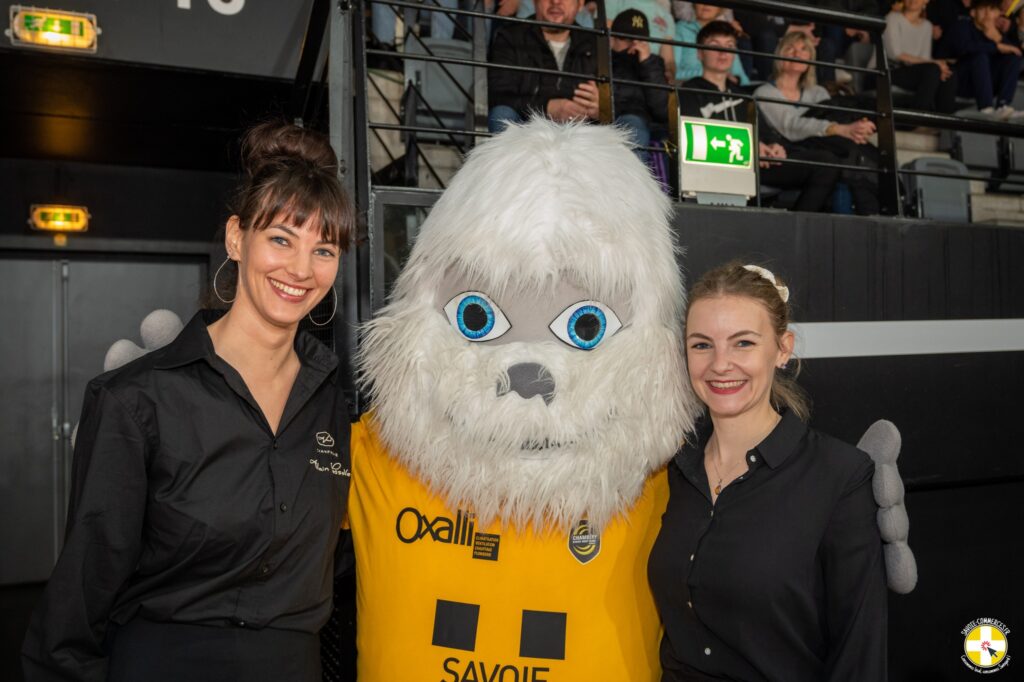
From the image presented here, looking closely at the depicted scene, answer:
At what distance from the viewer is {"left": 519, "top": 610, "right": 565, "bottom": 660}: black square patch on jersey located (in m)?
1.67

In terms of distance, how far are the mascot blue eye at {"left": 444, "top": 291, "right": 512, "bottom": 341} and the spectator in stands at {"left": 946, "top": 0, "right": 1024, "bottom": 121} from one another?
18.7 feet

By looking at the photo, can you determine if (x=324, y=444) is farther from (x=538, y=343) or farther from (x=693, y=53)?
(x=693, y=53)

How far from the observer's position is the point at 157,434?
1447 millimetres

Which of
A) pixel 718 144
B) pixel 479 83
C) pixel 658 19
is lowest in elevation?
pixel 718 144

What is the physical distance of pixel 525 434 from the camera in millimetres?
1604

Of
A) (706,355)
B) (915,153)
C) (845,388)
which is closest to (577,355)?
(706,355)

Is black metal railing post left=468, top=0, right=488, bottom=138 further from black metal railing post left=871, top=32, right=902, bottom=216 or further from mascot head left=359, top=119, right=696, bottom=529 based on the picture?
mascot head left=359, top=119, right=696, bottom=529

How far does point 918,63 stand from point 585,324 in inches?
208

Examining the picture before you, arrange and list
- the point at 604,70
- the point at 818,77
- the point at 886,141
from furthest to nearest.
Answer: the point at 818,77 < the point at 886,141 < the point at 604,70

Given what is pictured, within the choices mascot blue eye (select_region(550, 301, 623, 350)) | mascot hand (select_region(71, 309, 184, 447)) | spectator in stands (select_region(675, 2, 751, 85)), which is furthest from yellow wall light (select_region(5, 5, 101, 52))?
spectator in stands (select_region(675, 2, 751, 85))

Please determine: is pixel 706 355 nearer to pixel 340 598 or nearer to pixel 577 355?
pixel 577 355

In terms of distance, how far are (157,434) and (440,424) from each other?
56cm

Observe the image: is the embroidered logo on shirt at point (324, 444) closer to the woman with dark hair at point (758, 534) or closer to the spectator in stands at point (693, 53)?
the woman with dark hair at point (758, 534)

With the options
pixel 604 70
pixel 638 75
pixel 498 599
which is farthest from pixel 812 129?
pixel 498 599
